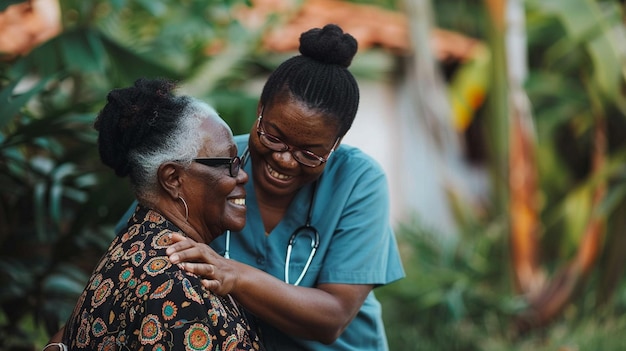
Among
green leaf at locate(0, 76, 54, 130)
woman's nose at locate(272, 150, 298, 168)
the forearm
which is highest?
woman's nose at locate(272, 150, 298, 168)

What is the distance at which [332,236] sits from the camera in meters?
3.05

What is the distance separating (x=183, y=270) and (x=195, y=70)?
3.40 m

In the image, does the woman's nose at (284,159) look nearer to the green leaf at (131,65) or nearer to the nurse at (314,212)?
the nurse at (314,212)

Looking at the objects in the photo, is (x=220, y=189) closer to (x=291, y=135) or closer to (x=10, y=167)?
(x=291, y=135)

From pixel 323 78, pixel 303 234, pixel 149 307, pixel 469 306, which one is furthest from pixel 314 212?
pixel 469 306

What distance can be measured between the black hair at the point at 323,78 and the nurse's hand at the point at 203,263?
23.6 inches

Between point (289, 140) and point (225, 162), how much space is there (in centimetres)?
27

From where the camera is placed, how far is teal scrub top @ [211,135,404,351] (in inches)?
118

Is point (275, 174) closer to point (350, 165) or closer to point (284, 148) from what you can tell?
point (284, 148)

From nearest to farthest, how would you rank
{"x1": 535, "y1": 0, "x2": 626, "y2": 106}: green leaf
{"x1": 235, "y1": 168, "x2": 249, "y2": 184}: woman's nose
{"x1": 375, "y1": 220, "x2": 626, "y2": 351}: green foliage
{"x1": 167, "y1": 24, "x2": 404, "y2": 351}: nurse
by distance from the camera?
→ {"x1": 235, "y1": 168, "x2": 249, "y2": 184}: woman's nose, {"x1": 167, "y1": 24, "x2": 404, "y2": 351}: nurse, {"x1": 535, "y1": 0, "x2": 626, "y2": 106}: green leaf, {"x1": 375, "y1": 220, "x2": 626, "y2": 351}: green foliage

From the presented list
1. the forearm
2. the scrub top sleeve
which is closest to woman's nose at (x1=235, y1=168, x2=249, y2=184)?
the forearm

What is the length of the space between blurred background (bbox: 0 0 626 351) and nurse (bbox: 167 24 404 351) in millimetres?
1075

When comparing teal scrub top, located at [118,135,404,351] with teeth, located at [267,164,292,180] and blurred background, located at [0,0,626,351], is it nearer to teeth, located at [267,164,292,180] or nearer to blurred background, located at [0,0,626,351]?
teeth, located at [267,164,292,180]

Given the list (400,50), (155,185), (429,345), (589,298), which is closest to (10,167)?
(155,185)
